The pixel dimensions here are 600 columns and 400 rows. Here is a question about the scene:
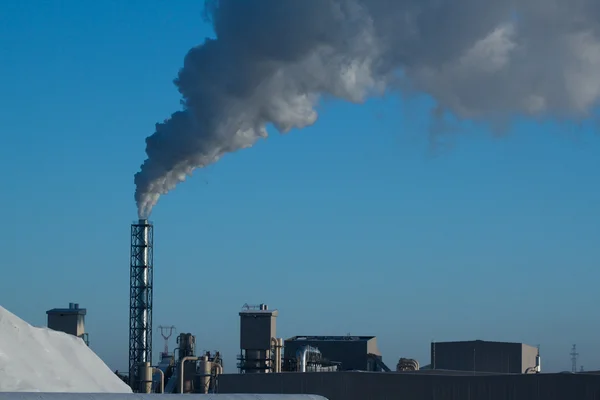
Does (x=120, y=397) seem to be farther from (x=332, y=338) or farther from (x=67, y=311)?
(x=332, y=338)

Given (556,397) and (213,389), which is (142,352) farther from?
(556,397)

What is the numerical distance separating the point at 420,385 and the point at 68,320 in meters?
20.9

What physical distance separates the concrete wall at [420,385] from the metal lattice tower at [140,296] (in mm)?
13152

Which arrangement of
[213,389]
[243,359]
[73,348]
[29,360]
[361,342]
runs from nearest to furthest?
1. [29,360]
2. [73,348]
3. [213,389]
4. [243,359]
5. [361,342]

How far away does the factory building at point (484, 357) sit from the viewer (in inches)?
1984

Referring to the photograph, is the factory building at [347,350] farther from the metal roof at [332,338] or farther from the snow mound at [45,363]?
the snow mound at [45,363]

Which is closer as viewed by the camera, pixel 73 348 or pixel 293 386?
pixel 73 348

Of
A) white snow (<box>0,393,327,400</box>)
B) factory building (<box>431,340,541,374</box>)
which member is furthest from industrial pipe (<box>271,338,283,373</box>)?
white snow (<box>0,393,327,400</box>)

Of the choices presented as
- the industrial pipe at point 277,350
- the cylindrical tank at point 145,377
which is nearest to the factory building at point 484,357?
the industrial pipe at point 277,350

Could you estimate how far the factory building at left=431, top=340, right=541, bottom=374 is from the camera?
5041 centimetres

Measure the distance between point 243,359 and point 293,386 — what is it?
10.3m

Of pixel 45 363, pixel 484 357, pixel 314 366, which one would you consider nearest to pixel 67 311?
pixel 314 366

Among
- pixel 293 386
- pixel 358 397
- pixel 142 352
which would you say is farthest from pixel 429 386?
pixel 142 352

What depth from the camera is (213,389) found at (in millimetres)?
45594
